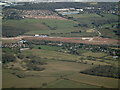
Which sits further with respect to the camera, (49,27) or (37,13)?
(37,13)

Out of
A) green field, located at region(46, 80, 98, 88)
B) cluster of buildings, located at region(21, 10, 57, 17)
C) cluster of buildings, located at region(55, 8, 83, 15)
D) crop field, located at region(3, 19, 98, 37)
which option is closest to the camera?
green field, located at region(46, 80, 98, 88)

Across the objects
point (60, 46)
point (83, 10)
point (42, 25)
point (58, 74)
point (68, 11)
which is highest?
point (83, 10)

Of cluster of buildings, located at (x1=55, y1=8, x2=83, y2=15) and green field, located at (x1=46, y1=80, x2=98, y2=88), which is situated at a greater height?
cluster of buildings, located at (x1=55, y1=8, x2=83, y2=15)

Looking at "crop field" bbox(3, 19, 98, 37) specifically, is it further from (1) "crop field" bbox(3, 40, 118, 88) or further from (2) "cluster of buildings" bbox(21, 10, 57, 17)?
(1) "crop field" bbox(3, 40, 118, 88)

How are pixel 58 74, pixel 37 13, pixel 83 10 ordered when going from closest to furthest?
pixel 58 74, pixel 37 13, pixel 83 10

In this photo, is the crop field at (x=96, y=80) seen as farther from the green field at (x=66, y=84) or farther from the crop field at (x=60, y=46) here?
the green field at (x=66, y=84)

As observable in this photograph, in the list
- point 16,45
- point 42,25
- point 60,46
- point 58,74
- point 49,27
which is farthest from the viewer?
point 42,25

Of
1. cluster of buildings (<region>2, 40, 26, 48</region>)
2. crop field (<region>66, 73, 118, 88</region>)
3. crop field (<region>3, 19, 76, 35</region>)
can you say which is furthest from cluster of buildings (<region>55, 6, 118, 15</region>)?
crop field (<region>66, 73, 118, 88</region>)

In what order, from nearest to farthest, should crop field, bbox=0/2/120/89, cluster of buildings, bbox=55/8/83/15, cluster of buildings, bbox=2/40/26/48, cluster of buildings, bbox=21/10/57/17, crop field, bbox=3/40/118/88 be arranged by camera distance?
crop field, bbox=3/40/118/88, crop field, bbox=0/2/120/89, cluster of buildings, bbox=2/40/26/48, cluster of buildings, bbox=21/10/57/17, cluster of buildings, bbox=55/8/83/15

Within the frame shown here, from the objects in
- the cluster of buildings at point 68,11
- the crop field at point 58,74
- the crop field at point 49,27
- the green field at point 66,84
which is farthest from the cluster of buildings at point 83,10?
the green field at point 66,84

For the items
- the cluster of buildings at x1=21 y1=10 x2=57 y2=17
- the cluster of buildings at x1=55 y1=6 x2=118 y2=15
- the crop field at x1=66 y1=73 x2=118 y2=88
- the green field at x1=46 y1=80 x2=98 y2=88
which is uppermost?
the cluster of buildings at x1=55 y1=6 x2=118 y2=15

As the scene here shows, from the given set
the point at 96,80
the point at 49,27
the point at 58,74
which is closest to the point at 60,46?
the point at 49,27

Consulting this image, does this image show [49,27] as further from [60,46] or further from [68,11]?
[60,46]
